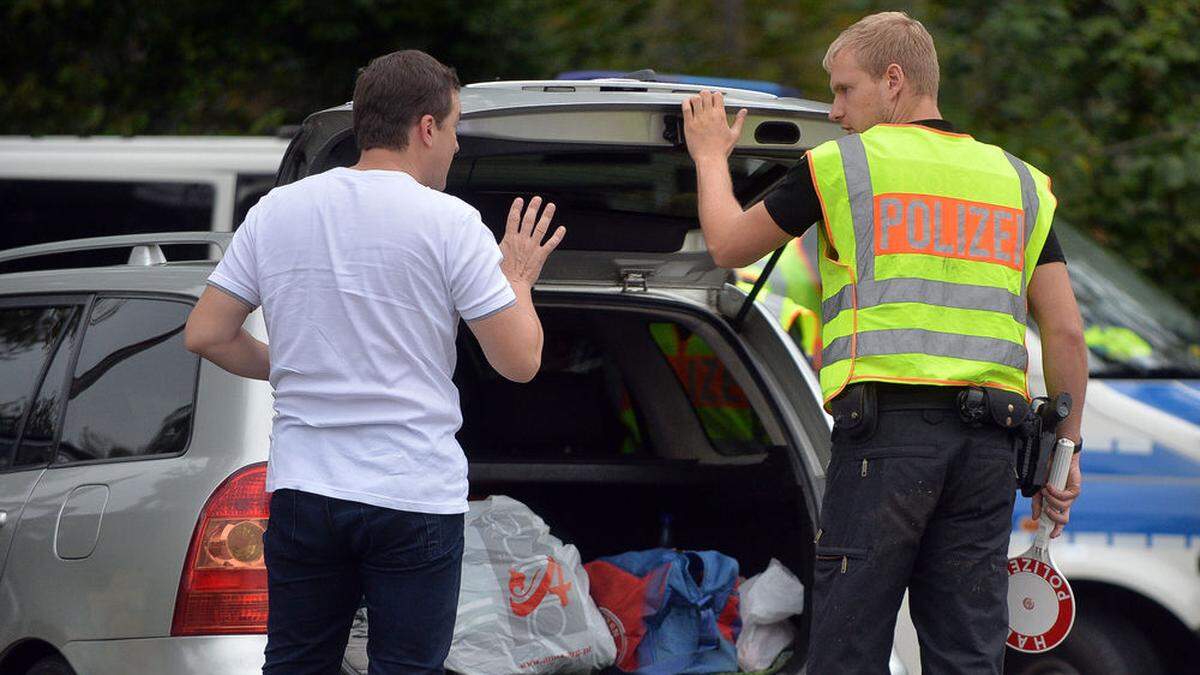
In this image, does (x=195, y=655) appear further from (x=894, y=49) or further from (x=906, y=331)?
(x=894, y=49)

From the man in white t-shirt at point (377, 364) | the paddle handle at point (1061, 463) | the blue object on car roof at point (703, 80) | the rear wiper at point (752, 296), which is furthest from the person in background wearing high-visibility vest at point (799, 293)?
the man in white t-shirt at point (377, 364)

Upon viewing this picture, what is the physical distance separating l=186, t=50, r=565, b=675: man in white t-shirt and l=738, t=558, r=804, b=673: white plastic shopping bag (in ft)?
3.75

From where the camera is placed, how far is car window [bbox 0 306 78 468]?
11.7 ft

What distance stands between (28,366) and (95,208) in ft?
17.4

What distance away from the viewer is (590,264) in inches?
161

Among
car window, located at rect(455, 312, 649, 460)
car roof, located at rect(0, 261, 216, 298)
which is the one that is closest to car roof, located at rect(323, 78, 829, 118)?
car roof, located at rect(0, 261, 216, 298)

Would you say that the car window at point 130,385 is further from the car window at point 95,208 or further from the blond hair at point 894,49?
the car window at point 95,208

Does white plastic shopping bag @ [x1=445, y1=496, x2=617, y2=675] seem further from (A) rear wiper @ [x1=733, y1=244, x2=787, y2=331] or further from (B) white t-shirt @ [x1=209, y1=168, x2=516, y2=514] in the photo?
(B) white t-shirt @ [x1=209, y1=168, x2=516, y2=514]

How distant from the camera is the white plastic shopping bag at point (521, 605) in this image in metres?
3.59

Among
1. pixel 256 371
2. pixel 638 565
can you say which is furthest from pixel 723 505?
pixel 256 371

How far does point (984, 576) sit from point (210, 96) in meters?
10.0

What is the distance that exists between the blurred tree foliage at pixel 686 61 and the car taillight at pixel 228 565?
25.0 ft

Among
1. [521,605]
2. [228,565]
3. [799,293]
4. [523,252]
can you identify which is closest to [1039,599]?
[521,605]

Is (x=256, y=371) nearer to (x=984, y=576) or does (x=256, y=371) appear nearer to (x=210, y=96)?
(x=984, y=576)
